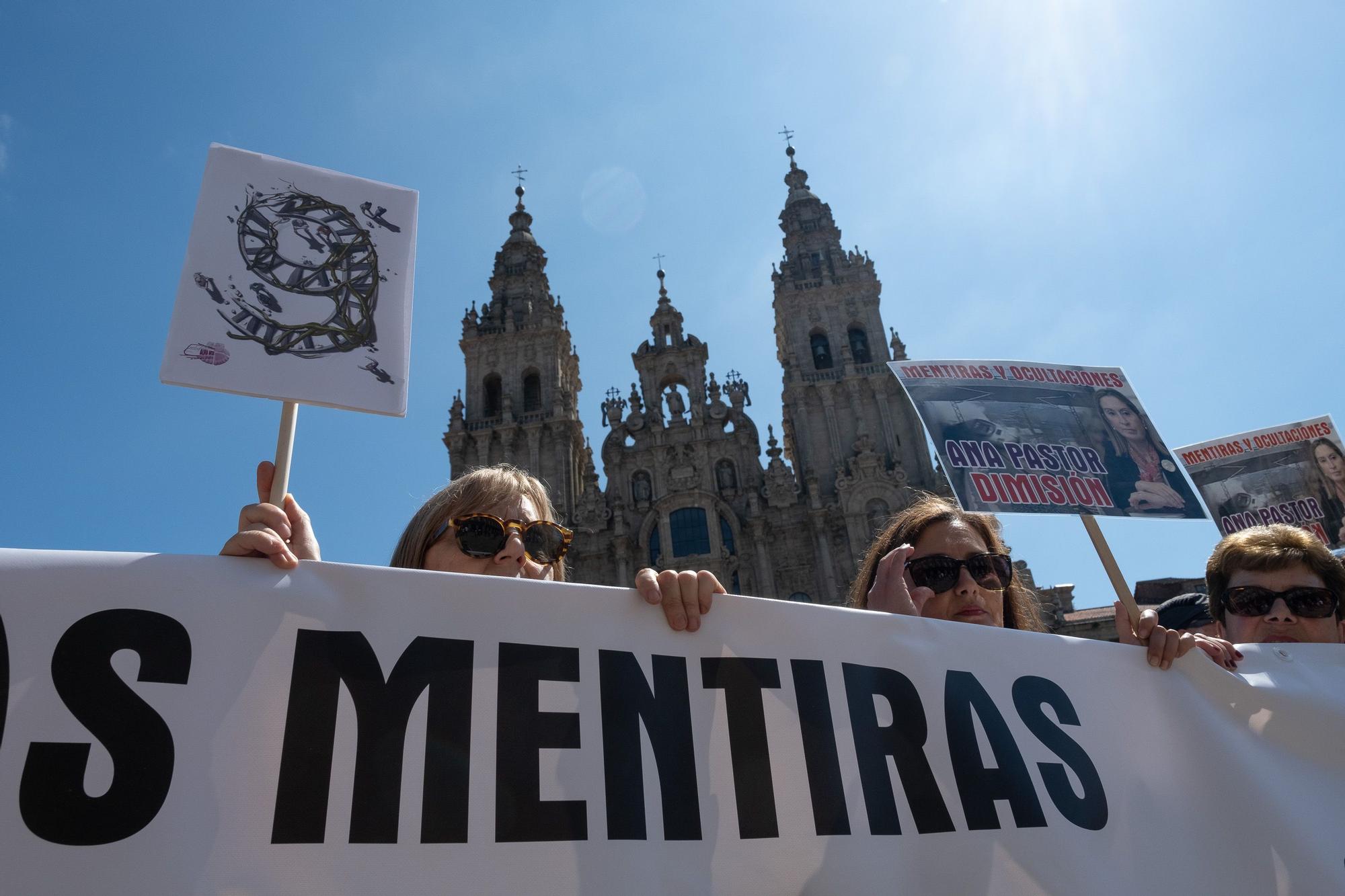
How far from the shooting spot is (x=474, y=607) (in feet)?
8.05

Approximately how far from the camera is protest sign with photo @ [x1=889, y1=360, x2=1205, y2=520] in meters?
4.48

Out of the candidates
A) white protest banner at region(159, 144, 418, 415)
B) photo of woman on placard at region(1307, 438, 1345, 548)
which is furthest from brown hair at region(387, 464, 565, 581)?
photo of woman on placard at region(1307, 438, 1345, 548)

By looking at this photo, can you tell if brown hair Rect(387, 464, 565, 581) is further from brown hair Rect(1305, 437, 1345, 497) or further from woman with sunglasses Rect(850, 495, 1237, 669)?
brown hair Rect(1305, 437, 1345, 497)

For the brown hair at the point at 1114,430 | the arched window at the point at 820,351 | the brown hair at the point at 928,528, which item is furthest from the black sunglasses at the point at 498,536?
the arched window at the point at 820,351

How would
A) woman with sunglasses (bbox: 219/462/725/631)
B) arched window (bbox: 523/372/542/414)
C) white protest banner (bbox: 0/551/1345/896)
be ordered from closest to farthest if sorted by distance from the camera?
white protest banner (bbox: 0/551/1345/896), woman with sunglasses (bbox: 219/462/725/631), arched window (bbox: 523/372/542/414)

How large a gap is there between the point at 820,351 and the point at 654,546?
11.8 meters

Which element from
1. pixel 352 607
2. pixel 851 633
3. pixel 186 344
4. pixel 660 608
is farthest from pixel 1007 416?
pixel 186 344

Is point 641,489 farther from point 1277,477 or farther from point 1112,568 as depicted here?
point 1112,568

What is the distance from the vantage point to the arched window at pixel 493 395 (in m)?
35.2

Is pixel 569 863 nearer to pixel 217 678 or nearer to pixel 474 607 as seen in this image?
pixel 474 607

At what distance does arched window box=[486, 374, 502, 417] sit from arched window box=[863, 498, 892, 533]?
1681 centimetres

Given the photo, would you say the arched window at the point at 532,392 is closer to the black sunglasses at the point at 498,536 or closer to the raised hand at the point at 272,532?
the black sunglasses at the point at 498,536

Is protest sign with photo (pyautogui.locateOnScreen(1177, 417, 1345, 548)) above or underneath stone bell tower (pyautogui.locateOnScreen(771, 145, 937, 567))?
underneath

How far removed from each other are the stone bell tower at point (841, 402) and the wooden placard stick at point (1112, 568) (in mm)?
23929
